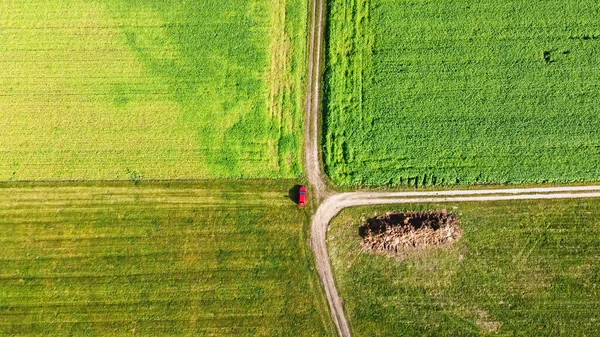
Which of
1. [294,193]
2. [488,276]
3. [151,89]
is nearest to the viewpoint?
[488,276]

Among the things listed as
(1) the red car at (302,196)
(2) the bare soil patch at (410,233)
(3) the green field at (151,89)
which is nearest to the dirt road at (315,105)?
(3) the green field at (151,89)

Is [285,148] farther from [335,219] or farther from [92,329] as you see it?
[92,329]

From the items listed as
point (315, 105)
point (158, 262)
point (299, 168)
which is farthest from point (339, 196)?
point (158, 262)

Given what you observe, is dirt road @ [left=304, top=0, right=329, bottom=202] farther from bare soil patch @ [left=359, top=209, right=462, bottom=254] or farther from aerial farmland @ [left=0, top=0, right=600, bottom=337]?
bare soil patch @ [left=359, top=209, right=462, bottom=254]

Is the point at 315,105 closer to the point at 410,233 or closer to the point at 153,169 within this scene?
the point at 410,233

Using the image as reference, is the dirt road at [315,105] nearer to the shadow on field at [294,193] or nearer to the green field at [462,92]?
the green field at [462,92]

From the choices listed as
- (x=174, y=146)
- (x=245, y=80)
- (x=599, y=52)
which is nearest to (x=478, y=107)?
(x=599, y=52)
